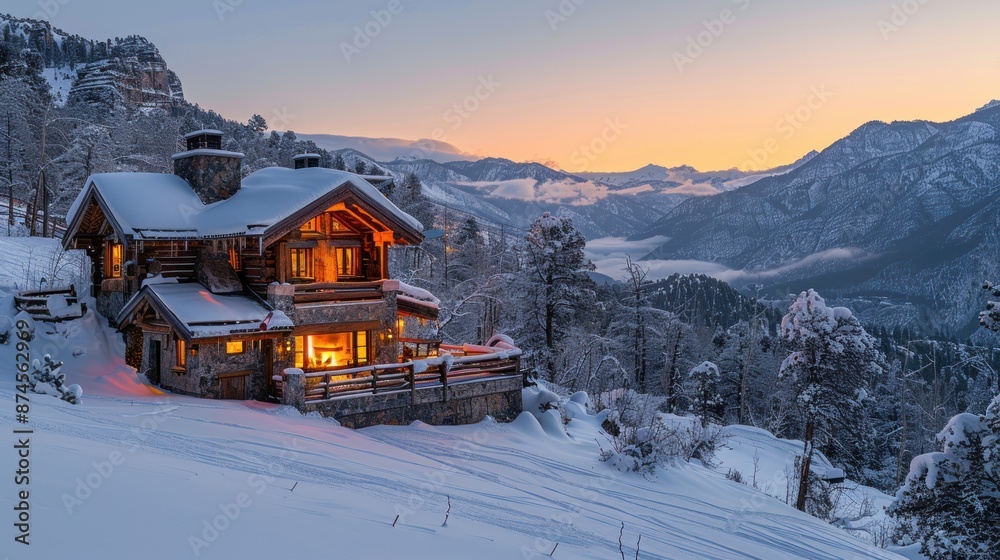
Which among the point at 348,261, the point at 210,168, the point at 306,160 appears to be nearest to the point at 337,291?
the point at 348,261

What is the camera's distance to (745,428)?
3184 centimetres

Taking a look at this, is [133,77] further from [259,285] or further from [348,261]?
[259,285]

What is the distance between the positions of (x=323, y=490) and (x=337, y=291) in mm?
11357

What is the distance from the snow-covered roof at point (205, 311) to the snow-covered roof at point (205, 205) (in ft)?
5.96

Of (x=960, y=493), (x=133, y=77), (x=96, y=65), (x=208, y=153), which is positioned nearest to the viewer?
(x=960, y=493)

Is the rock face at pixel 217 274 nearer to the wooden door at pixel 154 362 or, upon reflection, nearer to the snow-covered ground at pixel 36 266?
the wooden door at pixel 154 362

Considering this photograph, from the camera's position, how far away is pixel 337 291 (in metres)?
20.1

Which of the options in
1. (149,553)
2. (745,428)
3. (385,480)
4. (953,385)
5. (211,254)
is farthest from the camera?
(953,385)

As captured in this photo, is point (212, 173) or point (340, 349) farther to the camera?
point (340, 349)

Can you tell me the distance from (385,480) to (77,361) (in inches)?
528

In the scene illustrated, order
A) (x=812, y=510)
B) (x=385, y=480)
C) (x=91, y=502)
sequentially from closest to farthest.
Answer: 1. (x=91, y=502)
2. (x=385, y=480)
3. (x=812, y=510)

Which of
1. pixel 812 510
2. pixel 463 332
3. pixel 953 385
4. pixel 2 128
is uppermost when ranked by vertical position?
pixel 2 128

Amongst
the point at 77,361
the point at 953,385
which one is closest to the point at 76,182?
the point at 77,361

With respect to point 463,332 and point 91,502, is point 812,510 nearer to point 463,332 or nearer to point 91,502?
point 91,502
